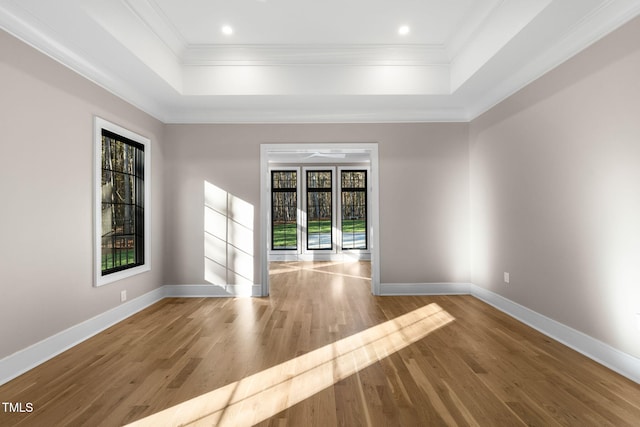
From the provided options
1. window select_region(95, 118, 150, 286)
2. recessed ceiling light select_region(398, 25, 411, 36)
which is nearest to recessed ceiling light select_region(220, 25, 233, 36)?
window select_region(95, 118, 150, 286)

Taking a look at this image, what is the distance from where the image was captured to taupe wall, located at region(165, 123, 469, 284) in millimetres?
5102

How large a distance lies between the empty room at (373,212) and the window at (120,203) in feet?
0.10

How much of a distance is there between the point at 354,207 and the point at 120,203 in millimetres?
6460

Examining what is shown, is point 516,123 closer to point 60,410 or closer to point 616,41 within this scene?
point 616,41

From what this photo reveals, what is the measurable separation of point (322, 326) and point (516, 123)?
3272 millimetres

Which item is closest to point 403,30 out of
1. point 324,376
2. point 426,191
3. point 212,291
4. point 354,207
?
point 426,191

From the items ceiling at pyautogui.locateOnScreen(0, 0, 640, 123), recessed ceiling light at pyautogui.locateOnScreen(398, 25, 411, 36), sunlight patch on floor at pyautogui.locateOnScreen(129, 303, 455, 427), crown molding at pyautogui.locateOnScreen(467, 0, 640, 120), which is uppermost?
recessed ceiling light at pyautogui.locateOnScreen(398, 25, 411, 36)

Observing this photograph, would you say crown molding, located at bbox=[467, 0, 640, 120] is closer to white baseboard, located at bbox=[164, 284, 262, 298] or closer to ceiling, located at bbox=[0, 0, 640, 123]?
ceiling, located at bbox=[0, 0, 640, 123]

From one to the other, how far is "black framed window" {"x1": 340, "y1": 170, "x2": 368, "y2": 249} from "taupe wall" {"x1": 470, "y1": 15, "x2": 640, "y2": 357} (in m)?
5.28

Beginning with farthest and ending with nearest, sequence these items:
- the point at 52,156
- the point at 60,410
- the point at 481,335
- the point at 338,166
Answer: the point at 338,166, the point at 481,335, the point at 52,156, the point at 60,410

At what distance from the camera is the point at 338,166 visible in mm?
9414

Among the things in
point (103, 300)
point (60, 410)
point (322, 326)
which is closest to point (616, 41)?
point (322, 326)

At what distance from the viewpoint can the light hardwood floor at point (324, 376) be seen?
2.02m

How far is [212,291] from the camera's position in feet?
16.7
